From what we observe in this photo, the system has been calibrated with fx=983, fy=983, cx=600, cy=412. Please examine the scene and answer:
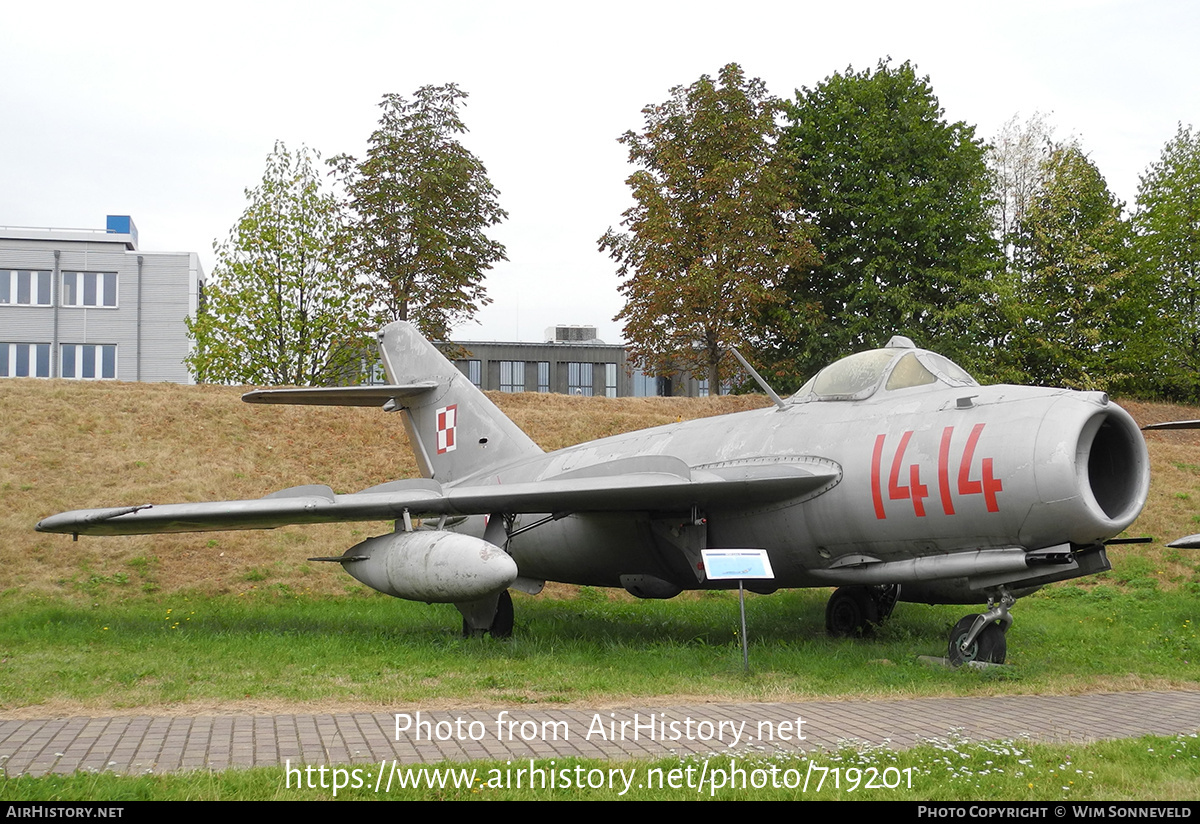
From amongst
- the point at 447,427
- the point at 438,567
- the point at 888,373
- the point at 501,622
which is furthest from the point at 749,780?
the point at 447,427

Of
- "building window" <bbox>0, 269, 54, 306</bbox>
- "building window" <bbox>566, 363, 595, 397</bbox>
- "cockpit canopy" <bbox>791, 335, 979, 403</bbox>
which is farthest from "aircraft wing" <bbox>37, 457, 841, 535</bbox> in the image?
"building window" <bbox>566, 363, 595, 397</bbox>

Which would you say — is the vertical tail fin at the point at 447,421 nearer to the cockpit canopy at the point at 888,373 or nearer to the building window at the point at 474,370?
the cockpit canopy at the point at 888,373

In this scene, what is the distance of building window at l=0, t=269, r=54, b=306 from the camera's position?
161 ft

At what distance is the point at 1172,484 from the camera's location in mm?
22281

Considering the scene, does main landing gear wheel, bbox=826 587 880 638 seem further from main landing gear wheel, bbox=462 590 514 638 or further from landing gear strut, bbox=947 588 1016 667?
main landing gear wheel, bbox=462 590 514 638

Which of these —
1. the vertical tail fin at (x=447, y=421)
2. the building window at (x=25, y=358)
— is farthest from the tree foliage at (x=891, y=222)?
the building window at (x=25, y=358)

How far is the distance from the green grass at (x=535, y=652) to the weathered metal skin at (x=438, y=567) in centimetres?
72

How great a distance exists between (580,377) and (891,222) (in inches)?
1496

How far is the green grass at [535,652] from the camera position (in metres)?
8.45

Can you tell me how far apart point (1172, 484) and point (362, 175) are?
23015 millimetres

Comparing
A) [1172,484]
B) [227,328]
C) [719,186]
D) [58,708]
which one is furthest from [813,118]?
[58,708]

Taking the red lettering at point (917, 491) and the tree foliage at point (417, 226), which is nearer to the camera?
the red lettering at point (917, 491)

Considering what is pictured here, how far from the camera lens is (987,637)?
944cm

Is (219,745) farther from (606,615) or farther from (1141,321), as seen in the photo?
(1141,321)
